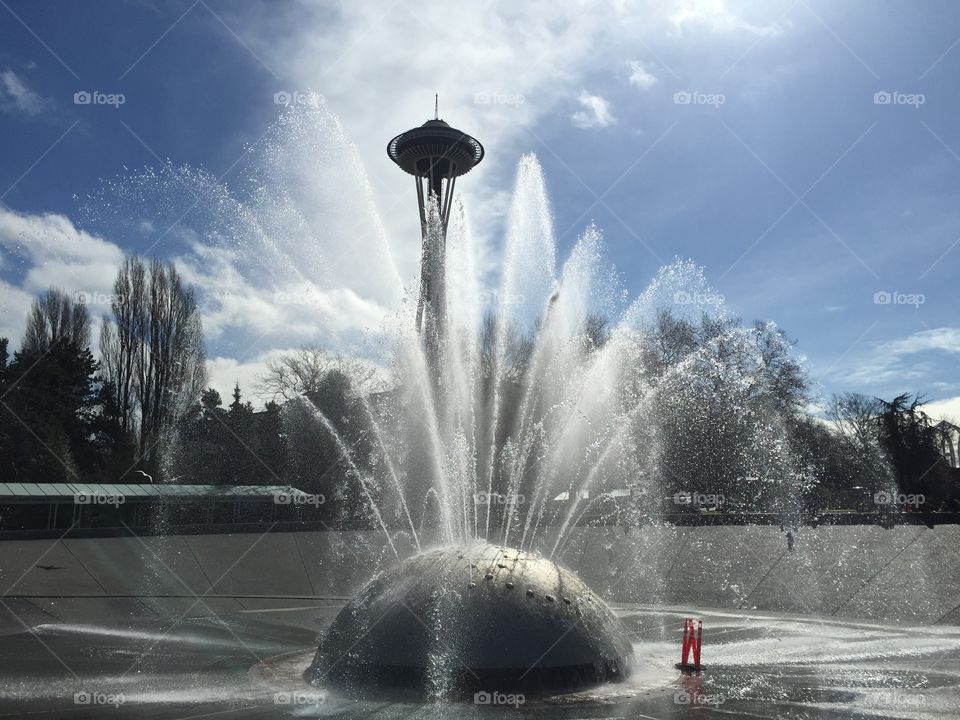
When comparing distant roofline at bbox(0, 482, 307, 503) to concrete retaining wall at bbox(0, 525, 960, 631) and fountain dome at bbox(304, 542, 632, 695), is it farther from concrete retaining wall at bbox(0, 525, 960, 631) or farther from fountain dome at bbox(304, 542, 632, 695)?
fountain dome at bbox(304, 542, 632, 695)

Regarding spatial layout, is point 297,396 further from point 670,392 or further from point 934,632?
point 934,632

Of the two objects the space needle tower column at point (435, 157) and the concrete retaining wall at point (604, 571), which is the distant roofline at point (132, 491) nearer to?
the concrete retaining wall at point (604, 571)

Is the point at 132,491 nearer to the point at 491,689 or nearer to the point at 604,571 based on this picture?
the point at 604,571

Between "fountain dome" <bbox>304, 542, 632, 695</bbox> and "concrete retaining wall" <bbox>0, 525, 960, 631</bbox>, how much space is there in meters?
8.84

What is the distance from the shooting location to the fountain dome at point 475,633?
791cm

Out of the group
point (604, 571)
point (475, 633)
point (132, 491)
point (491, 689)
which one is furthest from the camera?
point (132, 491)

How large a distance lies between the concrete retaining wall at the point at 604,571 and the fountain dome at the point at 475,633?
884 cm

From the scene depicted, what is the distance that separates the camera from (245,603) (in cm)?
1777

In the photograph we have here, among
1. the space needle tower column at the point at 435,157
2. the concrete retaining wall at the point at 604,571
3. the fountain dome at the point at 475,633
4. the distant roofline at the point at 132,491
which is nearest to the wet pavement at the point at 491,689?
the fountain dome at the point at 475,633

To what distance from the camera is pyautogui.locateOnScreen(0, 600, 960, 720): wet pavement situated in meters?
7.38

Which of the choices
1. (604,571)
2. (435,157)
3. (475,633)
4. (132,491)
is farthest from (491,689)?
(435,157)

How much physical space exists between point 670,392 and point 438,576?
26413 mm

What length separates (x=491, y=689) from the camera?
777 centimetres

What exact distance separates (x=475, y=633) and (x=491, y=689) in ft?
2.02
